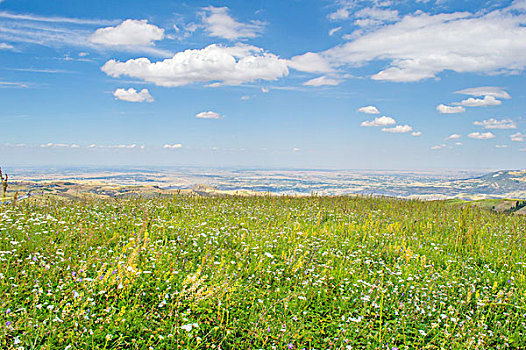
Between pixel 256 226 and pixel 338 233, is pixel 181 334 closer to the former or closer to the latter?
pixel 256 226

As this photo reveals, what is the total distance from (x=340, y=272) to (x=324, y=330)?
6.20 ft

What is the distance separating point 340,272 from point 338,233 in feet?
10.6

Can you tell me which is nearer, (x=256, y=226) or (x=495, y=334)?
(x=495, y=334)

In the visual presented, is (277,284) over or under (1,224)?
under

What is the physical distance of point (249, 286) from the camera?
5.93m

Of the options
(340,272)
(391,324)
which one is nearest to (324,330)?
(391,324)

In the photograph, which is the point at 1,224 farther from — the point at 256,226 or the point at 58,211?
the point at 256,226

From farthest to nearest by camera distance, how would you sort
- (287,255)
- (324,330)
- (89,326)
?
1. (287,255)
2. (324,330)
3. (89,326)

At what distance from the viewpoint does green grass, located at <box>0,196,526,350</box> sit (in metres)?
4.59

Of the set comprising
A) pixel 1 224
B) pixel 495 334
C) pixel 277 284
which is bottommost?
pixel 495 334

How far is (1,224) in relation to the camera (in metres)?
7.73

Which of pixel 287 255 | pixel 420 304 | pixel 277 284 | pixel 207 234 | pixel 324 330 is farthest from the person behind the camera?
pixel 207 234

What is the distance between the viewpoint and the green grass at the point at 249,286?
4.59m

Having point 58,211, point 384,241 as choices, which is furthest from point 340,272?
point 58,211
